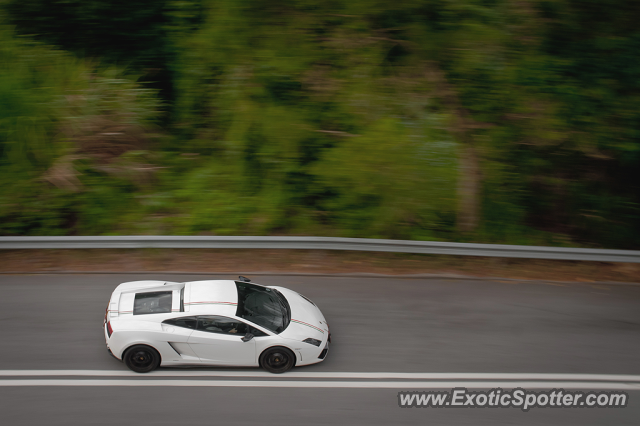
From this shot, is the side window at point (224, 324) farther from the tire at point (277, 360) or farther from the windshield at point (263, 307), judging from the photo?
the tire at point (277, 360)

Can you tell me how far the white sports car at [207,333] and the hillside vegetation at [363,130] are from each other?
12.8ft

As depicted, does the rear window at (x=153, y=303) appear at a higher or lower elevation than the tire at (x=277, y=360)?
higher

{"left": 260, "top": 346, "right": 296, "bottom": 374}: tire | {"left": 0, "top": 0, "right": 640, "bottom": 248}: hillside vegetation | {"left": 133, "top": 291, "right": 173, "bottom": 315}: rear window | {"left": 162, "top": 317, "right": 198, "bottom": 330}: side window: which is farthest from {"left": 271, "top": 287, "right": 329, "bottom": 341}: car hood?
{"left": 0, "top": 0, "right": 640, "bottom": 248}: hillside vegetation

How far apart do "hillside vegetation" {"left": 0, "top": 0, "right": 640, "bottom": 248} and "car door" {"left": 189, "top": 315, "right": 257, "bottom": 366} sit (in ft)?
13.8

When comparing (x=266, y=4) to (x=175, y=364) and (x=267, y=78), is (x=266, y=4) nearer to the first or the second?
(x=267, y=78)

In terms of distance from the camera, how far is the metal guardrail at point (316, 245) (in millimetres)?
8523

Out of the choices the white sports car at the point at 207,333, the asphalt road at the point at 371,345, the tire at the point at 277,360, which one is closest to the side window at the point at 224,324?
the white sports car at the point at 207,333

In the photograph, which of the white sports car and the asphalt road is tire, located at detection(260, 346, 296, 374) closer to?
the white sports car

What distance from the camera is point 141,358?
5.82 metres

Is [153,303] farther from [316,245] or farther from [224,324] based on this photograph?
[316,245]

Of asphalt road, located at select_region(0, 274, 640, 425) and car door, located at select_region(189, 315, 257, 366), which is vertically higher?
car door, located at select_region(189, 315, 257, 366)

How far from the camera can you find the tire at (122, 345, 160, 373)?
579cm

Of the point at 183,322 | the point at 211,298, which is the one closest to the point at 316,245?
the point at 211,298

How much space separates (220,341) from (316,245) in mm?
3423
